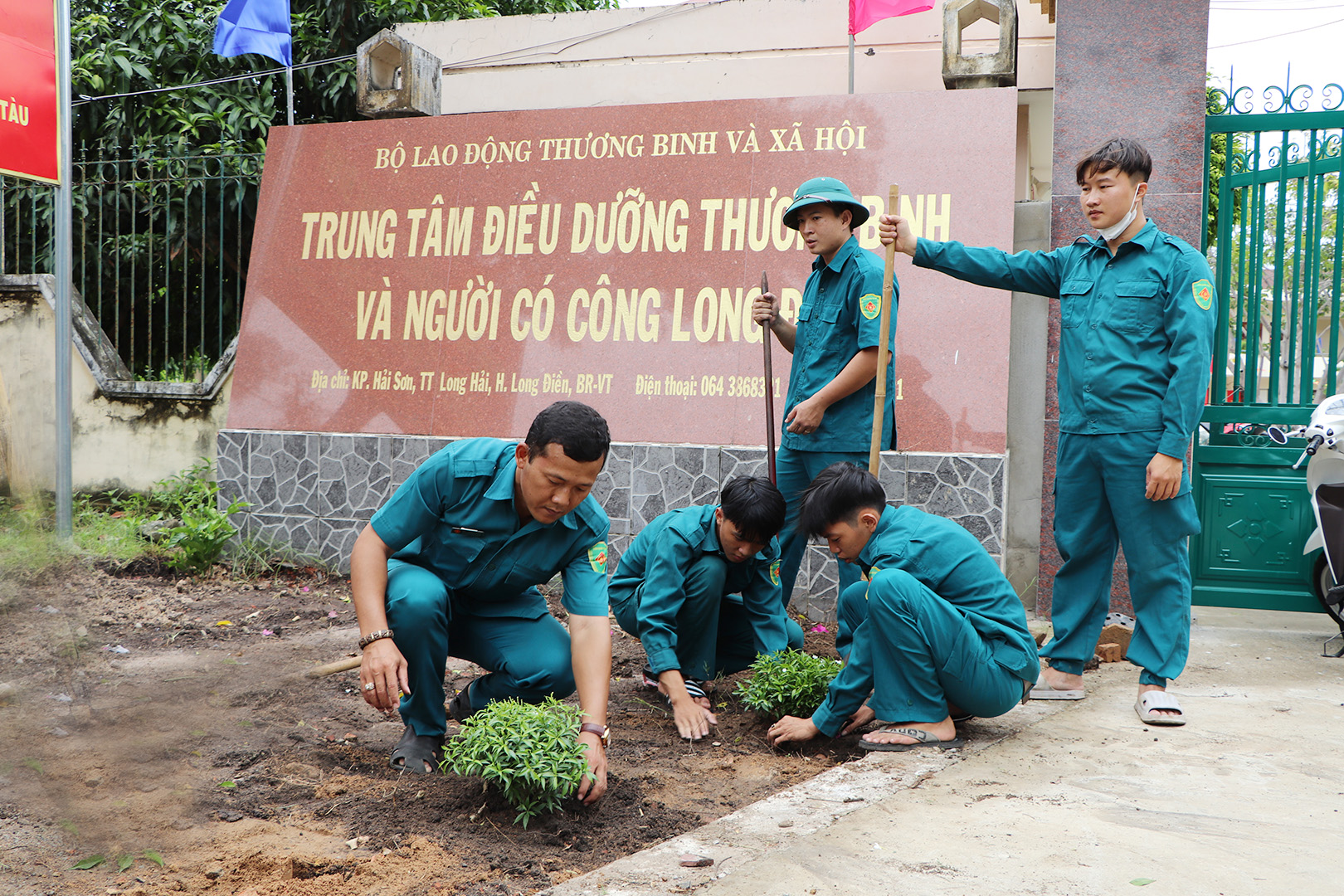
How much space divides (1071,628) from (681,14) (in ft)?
20.3

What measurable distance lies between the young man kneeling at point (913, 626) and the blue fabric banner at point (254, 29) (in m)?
5.74

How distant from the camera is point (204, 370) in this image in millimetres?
7109

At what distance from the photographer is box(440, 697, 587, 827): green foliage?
7.49 feet

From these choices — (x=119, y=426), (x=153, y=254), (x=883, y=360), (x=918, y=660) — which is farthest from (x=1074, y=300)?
(x=153, y=254)

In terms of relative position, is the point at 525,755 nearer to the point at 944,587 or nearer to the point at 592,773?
the point at 592,773

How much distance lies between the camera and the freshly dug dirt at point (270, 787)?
202 centimetres

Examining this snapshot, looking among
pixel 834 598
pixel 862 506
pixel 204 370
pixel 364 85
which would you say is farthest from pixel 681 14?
pixel 862 506

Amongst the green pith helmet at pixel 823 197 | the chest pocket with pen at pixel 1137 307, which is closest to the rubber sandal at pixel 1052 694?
the chest pocket with pen at pixel 1137 307

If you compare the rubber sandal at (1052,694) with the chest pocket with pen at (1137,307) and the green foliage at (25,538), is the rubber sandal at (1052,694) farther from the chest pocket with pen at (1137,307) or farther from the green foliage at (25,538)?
the green foliage at (25,538)

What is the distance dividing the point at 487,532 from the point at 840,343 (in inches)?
62.4

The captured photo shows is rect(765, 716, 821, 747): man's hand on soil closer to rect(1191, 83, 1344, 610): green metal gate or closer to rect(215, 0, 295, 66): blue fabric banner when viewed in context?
rect(1191, 83, 1344, 610): green metal gate

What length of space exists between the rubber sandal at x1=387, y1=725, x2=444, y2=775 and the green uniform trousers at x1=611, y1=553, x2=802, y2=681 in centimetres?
80

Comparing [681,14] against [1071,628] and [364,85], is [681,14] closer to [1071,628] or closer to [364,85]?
[364,85]

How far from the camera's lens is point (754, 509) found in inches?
128
